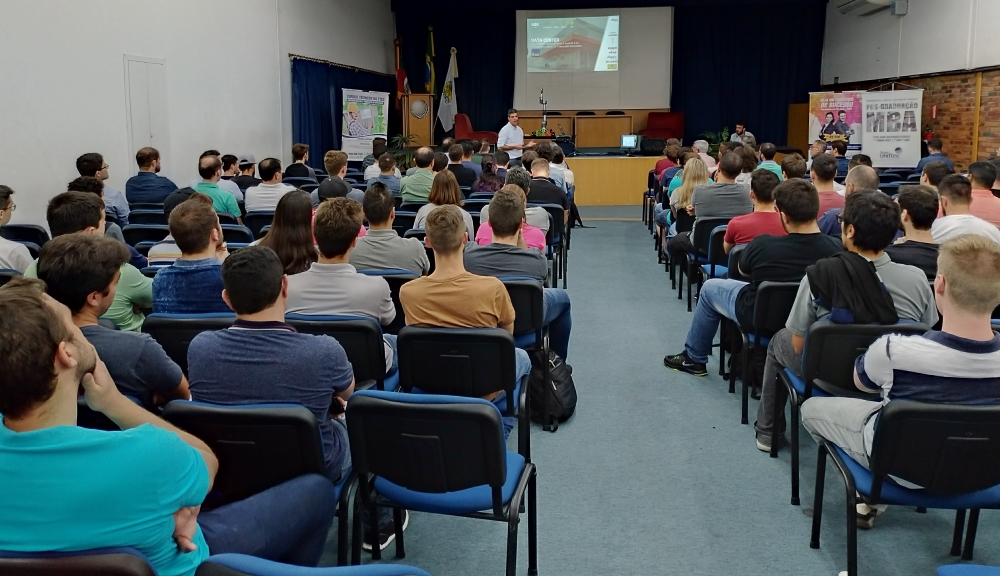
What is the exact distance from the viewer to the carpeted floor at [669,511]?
8.84ft

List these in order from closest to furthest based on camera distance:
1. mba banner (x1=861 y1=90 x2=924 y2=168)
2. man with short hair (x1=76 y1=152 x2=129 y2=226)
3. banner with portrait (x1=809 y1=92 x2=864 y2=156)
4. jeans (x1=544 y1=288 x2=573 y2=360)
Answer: jeans (x1=544 y1=288 x2=573 y2=360) < man with short hair (x1=76 y1=152 x2=129 y2=226) < mba banner (x1=861 y1=90 x2=924 y2=168) < banner with portrait (x1=809 y1=92 x2=864 y2=156)

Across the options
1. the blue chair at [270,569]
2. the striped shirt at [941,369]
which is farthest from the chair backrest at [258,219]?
the blue chair at [270,569]

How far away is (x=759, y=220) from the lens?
15.1ft

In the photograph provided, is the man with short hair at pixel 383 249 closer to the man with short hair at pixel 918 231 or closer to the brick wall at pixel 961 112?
the man with short hair at pixel 918 231

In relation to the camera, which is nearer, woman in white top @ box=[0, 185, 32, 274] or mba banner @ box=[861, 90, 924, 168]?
woman in white top @ box=[0, 185, 32, 274]

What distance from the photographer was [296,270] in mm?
3568

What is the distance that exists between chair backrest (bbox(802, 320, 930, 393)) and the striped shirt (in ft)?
1.47

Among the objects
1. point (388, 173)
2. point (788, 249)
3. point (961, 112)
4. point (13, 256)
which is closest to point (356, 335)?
point (788, 249)

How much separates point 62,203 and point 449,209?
6.25 feet

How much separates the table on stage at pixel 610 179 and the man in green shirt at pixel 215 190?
6647 mm

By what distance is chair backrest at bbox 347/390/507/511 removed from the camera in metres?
2.06

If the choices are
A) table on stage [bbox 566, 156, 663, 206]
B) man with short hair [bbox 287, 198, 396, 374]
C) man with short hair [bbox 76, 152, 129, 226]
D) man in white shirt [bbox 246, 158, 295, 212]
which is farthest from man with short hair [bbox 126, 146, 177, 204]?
table on stage [bbox 566, 156, 663, 206]

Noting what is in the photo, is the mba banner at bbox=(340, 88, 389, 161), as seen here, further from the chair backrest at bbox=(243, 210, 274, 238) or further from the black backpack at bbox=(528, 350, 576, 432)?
the black backpack at bbox=(528, 350, 576, 432)

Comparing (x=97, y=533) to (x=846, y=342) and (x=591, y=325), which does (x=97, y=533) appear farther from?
(x=591, y=325)
